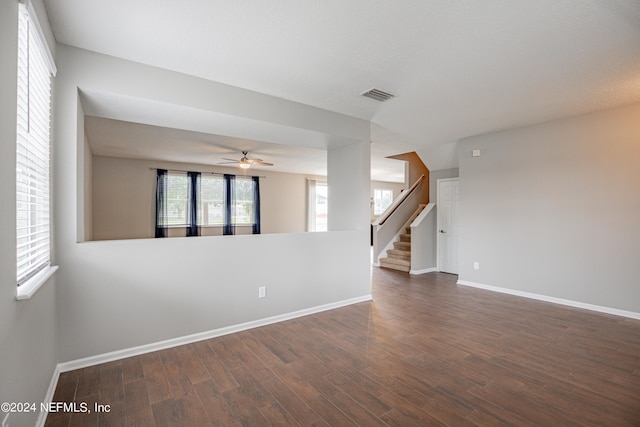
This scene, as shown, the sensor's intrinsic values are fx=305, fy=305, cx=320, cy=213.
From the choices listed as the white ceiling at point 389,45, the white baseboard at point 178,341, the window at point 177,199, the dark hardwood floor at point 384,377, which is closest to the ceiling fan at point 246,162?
the window at point 177,199

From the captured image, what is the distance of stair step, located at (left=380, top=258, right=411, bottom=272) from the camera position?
21.5 ft

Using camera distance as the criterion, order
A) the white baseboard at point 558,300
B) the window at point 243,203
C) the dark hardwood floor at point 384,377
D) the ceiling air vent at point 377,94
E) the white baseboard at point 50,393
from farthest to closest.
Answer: the window at point 243,203 → the white baseboard at point 558,300 → the ceiling air vent at point 377,94 → the dark hardwood floor at point 384,377 → the white baseboard at point 50,393

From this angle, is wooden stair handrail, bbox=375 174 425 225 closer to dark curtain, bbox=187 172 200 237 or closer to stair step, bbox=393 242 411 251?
stair step, bbox=393 242 411 251

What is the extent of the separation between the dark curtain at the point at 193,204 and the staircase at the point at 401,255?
186 inches

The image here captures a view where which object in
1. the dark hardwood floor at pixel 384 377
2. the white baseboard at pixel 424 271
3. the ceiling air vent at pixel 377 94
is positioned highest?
the ceiling air vent at pixel 377 94

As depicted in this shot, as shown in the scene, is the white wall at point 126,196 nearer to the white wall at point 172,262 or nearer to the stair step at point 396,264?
the stair step at point 396,264

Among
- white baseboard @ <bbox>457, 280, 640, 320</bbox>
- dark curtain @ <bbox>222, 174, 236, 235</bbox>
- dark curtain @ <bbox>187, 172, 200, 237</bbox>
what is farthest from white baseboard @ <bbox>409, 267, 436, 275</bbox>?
dark curtain @ <bbox>187, 172, 200, 237</bbox>

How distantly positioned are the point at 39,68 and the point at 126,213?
5.75m

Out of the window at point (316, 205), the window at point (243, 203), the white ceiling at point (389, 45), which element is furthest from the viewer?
the window at point (316, 205)

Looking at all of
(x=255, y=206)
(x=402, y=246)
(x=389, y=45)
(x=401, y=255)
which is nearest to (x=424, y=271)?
(x=401, y=255)

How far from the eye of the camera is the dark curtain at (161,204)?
731 centimetres

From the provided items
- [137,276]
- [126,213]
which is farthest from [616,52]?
[126,213]

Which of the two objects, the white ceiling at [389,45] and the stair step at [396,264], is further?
the stair step at [396,264]

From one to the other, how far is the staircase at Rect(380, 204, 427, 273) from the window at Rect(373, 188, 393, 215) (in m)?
4.86
